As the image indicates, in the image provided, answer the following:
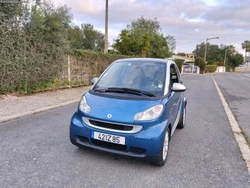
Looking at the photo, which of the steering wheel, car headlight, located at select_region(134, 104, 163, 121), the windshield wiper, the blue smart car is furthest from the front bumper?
the steering wheel

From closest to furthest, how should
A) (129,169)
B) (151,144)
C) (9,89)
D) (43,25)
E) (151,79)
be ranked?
(151,144) < (129,169) < (151,79) < (9,89) < (43,25)

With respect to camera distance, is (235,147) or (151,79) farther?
(235,147)

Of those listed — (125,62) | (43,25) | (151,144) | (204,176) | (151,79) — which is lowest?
(204,176)

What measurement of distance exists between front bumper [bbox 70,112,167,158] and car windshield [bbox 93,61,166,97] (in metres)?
0.62

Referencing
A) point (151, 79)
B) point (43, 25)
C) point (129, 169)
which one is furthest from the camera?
point (43, 25)

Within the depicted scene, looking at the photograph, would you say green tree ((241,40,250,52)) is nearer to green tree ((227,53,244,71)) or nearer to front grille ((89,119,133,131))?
green tree ((227,53,244,71))

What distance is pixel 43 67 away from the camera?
8.12 m

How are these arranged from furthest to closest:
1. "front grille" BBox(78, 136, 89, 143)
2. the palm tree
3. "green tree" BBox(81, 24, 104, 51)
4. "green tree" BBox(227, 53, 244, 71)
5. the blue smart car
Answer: the palm tree
"green tree" BBox(227, 53, 244, 71)
"green tree" BBox(81, 24, 104, 51)
"front grille" BBox(78, 136, 89, 143)
the blue smart car

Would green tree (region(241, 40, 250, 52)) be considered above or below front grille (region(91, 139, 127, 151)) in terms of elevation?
above

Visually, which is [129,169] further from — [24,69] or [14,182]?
[24,69]

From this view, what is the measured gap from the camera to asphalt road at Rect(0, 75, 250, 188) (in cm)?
259

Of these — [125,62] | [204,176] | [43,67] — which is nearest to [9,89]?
[43,67]

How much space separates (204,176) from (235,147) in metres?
1.47

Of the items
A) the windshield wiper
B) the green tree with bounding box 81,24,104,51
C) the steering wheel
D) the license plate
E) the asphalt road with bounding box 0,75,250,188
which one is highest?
the green tree with bounding box 81,24,104,51
